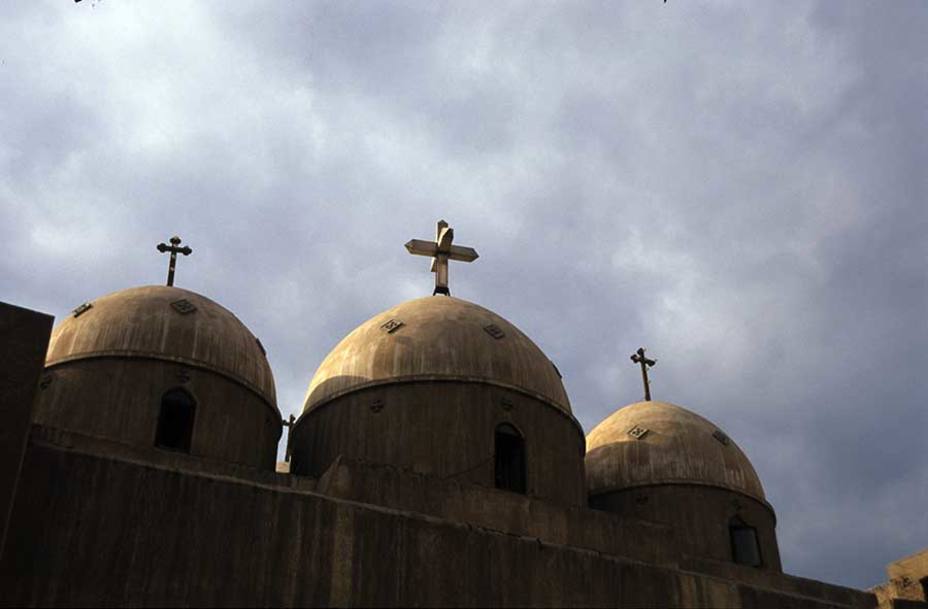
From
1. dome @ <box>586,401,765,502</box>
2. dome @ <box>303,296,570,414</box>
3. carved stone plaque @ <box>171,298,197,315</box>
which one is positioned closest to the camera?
carved stone plaque @ <box>171,298,197,315</box>

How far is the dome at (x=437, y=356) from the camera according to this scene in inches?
858

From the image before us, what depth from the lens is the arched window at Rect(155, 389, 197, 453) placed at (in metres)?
20.2

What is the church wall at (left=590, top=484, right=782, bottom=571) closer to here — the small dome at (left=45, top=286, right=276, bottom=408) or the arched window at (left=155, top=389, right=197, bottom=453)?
the small dome at (left=45, top=286, right=276, bottom=408)

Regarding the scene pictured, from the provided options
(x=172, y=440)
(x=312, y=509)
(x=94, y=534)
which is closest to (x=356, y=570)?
(x=312, y=509)

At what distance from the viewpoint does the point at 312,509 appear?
1573 cm

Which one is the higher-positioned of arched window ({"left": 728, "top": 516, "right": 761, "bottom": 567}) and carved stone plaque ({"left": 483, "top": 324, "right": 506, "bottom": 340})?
carved stone plaque ({"left": 483, "top": 324, "right": 506, "bottom": 340})

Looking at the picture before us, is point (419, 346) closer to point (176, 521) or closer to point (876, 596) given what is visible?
point (176, 521)

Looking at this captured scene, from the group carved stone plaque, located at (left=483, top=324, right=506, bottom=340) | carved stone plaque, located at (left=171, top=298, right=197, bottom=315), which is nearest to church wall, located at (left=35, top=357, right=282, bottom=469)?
carved stone plaque, located at (left=171, top=298, right=197, bottom=315)

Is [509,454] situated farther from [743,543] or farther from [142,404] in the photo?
[142,404]

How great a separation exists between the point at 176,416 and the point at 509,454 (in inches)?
255

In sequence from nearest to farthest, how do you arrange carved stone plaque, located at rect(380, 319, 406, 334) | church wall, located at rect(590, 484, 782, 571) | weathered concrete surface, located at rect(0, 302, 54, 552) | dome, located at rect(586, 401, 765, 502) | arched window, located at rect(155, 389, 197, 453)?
weathered concrete surface, located at rect(0, 302, 54, 552) → arched window, located at rect(155, 389, 197, 453) → carved stone plaque, located at rect(380, 319, 406, 334) → church wall, located at rect(590, 484, 782, 571) → dome, located at rect(586, 401, 765, 502)

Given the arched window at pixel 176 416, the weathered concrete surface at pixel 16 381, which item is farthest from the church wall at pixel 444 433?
the weathered concrete surface at pixel 16 381

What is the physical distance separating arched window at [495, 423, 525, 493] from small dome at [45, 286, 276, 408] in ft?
15.3

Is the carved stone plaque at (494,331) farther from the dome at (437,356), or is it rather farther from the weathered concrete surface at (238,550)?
the weathered concrete surface at (238,550)
